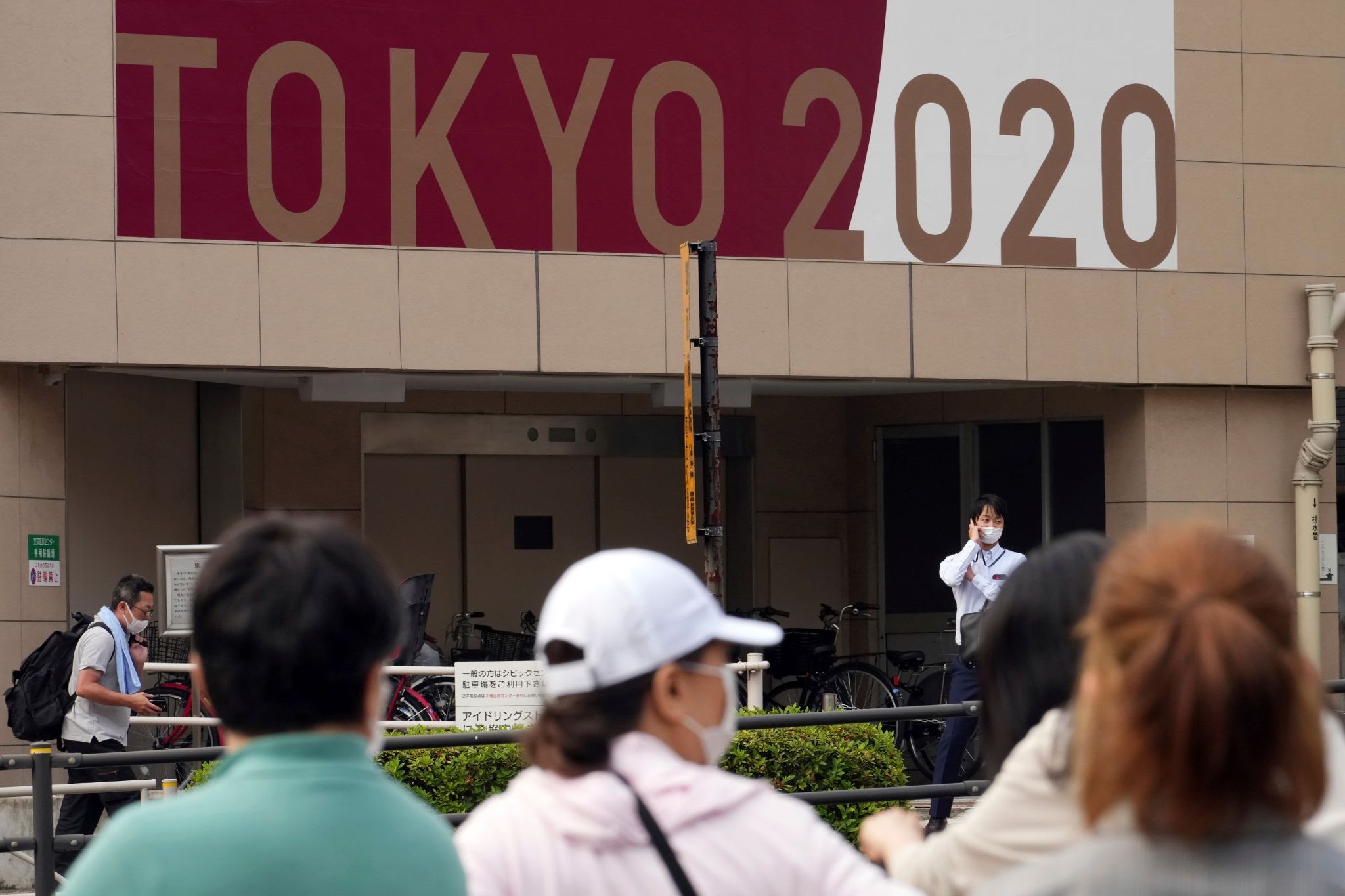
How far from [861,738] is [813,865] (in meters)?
7.85

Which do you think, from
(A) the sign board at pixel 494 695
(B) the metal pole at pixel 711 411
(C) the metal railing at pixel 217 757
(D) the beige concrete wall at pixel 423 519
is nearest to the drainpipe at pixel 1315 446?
(B) the metal pole at pixel 711 411

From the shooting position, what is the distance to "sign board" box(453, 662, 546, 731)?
10.1 metres

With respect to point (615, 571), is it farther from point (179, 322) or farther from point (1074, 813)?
point (179, 322)

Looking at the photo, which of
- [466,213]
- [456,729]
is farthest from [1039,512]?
[456,729]

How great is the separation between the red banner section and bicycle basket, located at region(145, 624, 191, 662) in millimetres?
3572

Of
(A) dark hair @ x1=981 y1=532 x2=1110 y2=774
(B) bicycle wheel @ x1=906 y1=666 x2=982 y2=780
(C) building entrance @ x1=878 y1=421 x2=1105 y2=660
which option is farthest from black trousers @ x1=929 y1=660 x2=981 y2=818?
(C) building entrance @ x1=878 y1=421 x2=1105 y2=660

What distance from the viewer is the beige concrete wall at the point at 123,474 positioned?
14.8 m

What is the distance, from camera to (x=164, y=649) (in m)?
15.2

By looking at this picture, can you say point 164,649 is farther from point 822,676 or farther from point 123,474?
point 822,676

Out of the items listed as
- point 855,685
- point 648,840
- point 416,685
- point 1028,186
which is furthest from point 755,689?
point 648,840

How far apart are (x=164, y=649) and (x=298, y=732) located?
546 inches

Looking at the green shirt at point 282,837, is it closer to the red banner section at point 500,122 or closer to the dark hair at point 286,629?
the dark hair at point 286,629

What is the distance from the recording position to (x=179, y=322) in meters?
13.9

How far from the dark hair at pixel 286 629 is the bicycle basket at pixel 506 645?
14.6 meters
